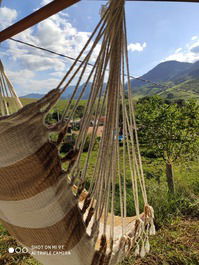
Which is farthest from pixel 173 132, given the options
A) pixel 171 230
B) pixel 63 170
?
pixel 63 170

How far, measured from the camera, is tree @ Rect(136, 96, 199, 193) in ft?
7.44

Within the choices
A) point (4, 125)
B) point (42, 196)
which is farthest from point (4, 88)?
point (42, 196)

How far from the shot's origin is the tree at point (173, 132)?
2.27m

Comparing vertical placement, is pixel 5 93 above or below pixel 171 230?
above

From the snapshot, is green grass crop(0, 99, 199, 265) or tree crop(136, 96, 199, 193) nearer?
green grass crop(0, 99, 199, 265)

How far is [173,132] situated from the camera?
232 cm

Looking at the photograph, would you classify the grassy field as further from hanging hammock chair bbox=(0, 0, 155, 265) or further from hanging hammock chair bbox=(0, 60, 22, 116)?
hanging hammock chair bbox=(0, 60, 22, 116)

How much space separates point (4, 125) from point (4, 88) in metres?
0.44

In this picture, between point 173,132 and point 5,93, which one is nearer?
point 5,93

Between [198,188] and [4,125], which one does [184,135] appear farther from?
[4,125]

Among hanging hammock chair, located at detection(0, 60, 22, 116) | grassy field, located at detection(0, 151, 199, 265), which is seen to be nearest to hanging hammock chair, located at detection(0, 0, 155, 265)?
hanging hammock chair, located at detection(0, 60, 22, 116)

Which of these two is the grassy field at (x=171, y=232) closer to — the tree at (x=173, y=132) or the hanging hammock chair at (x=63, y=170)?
the tree at (x=173, y=132)

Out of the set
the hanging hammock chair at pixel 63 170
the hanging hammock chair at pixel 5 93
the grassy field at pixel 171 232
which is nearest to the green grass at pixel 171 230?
the grassy field at pixel 171 232

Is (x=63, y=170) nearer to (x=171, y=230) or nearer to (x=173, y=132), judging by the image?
(x=171, y=230)
